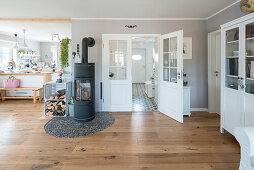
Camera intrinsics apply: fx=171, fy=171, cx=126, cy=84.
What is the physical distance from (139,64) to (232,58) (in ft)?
25.9

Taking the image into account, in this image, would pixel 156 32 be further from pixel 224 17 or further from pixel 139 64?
pixel 139 64

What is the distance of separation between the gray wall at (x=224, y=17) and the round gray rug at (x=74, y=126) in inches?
129

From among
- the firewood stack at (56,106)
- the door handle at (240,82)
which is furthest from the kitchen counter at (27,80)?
the door handle at (240,82)

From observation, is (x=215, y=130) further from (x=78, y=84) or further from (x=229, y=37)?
(x=78, y=84)

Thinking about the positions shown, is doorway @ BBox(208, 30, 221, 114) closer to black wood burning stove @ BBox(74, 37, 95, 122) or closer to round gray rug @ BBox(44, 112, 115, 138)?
round gray rug @ BBox(44, 112, 115, 138)

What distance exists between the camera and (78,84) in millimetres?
3766

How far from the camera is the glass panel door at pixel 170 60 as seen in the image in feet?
12.7

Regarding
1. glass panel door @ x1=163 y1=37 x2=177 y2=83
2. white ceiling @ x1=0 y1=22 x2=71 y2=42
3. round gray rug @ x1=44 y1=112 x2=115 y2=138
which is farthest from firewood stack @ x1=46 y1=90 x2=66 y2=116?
glass panel door @ x1=163 y1=37 x2=177 y2=83

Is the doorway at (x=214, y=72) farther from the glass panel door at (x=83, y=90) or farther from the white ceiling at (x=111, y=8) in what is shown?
the glass panel door at (x=83, y=90)

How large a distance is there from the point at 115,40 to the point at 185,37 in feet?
6.01

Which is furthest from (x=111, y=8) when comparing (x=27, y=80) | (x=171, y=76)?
(x=27, y=80)

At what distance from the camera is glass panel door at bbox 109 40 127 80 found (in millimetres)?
4488

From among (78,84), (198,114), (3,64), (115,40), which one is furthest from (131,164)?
(3,64)

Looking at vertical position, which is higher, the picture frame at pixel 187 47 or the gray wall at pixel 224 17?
the gray wall at pixel 224 17
